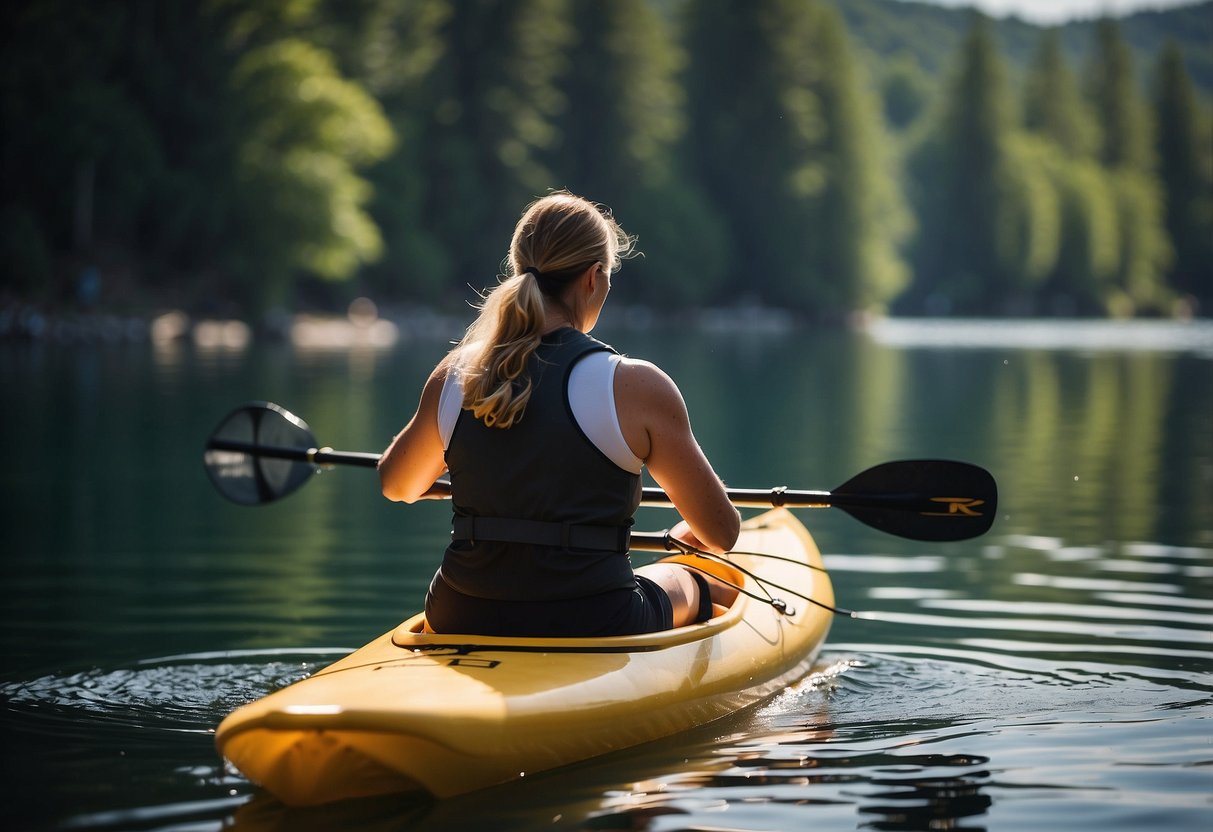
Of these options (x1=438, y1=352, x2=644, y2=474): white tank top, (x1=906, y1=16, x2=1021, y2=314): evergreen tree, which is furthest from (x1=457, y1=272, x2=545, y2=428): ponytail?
(x1=906, y1=16, x2=1021, y2=314): evergreen tree

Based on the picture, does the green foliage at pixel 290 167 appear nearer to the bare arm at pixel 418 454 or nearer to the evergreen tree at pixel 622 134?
the evergreen tree at pixel 622 134

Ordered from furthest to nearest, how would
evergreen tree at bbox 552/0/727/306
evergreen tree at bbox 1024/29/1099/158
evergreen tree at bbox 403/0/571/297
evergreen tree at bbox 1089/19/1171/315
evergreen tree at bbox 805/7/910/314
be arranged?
evergreen tree at bbox 1024/29/1099/158
evergreen tree at bbox 1089/19/1171/315
evergreen tree at bbox 805/7/910/314
evergreen tree at bbox 552/0/727/306
evergreen tree at bbox 403/0/571/297

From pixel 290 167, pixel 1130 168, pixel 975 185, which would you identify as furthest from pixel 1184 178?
pixel 290 167

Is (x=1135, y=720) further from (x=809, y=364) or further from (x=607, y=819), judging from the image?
(x=809, y=364)

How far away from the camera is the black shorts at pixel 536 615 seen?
159 inches

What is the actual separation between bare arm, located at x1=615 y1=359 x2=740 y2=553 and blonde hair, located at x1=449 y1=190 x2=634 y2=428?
0.86ft

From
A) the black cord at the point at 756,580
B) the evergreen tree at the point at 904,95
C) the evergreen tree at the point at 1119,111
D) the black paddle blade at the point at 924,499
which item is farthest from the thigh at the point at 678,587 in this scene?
the evergreen tree at the point at 904,95

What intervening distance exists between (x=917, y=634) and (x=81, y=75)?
31.1 metres

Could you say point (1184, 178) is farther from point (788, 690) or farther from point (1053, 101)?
point (788, 690)

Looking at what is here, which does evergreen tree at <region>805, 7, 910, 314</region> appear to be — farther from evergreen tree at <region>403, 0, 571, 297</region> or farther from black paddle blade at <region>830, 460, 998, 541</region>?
black paddle blade at <region>830, 460, 998, 541</region>

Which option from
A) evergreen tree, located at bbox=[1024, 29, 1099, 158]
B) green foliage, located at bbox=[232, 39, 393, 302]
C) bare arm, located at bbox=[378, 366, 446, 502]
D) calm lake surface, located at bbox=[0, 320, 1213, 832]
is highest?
evergreen tree, located at bbox=[1024, 29, 1099, 158]

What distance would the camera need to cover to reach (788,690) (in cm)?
506

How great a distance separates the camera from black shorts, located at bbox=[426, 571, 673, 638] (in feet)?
13.2

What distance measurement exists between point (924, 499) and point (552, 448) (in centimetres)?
181
